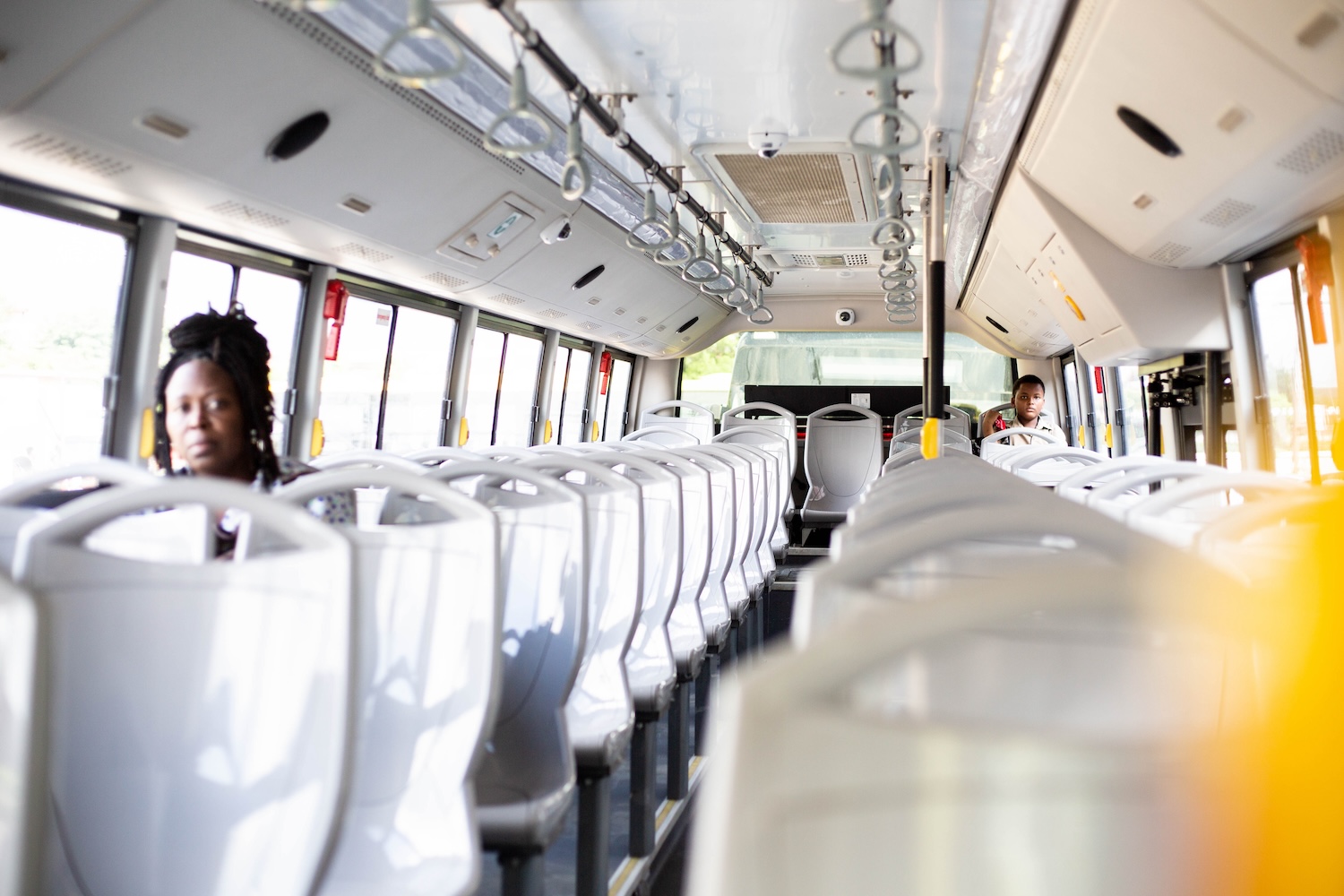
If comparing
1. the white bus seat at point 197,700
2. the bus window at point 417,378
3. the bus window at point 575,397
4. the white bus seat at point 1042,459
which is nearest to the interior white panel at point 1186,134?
the white bus seat at point 1042,459

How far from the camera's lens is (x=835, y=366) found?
11336 mm

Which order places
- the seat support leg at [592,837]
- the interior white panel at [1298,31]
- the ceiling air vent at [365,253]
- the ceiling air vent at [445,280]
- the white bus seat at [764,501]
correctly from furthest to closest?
the ceiling air vent at [445,280], the white bus seat at [764,501], the ceiling air vent at [365,253], the seat support leg at [592,837], the interior white panel at [1298,31]

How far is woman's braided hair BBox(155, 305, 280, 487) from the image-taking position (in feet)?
9.25

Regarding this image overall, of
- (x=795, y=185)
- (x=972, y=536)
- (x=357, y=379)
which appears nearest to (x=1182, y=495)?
(x=972, y=536)

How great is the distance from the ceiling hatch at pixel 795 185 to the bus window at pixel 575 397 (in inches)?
126

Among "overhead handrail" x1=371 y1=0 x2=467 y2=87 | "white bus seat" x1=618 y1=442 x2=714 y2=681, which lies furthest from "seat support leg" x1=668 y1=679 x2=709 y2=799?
"overhead handrail" x1=371 y1=0 x2=467 y2=87

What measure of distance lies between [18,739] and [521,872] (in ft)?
3.58

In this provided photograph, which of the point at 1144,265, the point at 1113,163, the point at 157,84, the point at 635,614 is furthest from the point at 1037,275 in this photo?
the point at 157,84

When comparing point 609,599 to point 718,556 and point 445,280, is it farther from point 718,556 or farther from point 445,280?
point 445,280

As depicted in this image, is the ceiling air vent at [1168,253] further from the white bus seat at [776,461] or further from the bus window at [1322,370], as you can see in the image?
the white bus seat at [776,461]

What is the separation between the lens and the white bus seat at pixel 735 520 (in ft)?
14.2

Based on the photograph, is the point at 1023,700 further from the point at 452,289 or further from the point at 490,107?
the point at 452,289

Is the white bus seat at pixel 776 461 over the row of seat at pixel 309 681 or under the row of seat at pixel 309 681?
over

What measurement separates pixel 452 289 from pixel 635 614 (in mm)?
4019
